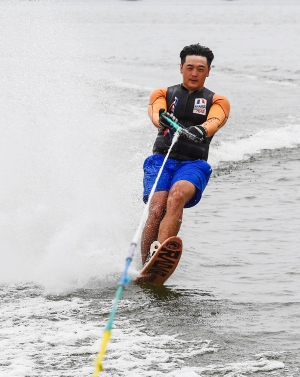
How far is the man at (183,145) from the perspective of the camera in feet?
19.8

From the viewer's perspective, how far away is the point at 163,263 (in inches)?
229

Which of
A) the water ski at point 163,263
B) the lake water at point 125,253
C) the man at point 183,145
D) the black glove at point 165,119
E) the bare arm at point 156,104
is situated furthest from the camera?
the bare arm at point 156,104

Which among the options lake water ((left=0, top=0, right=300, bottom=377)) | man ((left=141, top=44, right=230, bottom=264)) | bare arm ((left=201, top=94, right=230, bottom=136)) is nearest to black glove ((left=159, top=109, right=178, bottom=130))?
man ((left=141, top=44, right=230, bottom=264))

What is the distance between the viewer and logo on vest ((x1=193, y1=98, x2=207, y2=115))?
20.6ft

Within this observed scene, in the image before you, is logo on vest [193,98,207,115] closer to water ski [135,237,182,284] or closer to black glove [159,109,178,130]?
black glove [159,109,178,130]

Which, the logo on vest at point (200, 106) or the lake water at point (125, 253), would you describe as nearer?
the lake water at point (125, 253)

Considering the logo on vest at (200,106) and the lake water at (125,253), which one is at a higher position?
the logo on vest at (200,106)

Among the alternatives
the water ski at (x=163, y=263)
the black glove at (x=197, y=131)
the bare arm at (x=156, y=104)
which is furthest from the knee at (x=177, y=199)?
the bare arm at (x=156, y=104)

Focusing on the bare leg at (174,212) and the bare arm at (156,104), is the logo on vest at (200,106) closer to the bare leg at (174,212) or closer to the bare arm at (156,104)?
the bare arm at (156,104)

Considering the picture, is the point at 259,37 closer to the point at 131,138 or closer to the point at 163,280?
the point at 131,138

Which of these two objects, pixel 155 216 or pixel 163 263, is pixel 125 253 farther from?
pixel 163 263

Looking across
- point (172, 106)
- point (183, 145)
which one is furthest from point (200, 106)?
point (183, 145)

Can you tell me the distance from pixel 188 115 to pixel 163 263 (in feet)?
4.10

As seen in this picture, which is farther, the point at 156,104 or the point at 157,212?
the point at 156,104
